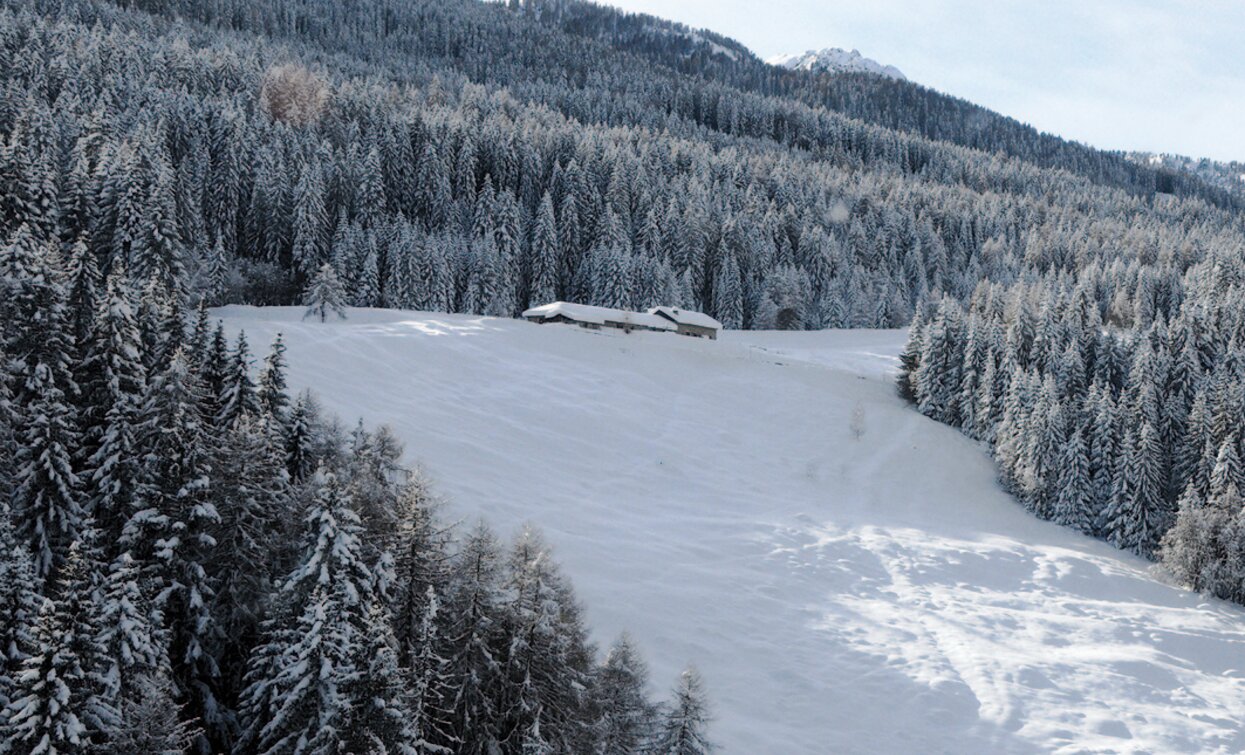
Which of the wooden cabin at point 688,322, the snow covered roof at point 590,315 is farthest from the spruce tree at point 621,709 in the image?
the wooden cabin at point 688,322

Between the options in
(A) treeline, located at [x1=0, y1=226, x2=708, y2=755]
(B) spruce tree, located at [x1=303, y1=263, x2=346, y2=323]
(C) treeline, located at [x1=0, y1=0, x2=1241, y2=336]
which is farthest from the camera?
(B) spruce tree, located at [x1=303, y1=263, x2=346, y2=323]

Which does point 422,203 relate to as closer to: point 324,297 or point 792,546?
point 324,297

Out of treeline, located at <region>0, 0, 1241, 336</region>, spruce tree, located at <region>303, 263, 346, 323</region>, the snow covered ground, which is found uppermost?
treeline, located at <region>0, 0, 1241, 336</region>

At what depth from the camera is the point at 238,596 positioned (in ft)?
93.9

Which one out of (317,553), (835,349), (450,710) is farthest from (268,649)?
(835,349)

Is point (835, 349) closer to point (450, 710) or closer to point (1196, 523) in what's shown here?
point (1196, 523)

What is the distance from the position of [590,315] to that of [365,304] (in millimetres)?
21221

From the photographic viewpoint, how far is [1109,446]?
61.6 meters

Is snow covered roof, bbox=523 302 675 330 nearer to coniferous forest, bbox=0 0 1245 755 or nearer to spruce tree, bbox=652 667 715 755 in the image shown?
coniferous forest, bbox=0 0 1245 755

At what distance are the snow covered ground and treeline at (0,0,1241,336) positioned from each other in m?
14.1

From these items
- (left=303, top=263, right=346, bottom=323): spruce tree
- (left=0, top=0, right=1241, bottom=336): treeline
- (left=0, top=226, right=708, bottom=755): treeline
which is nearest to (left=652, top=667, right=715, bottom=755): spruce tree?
(left=0, top=226, right=708, bottom=755): treeline

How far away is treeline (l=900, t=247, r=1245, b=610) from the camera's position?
182 feet

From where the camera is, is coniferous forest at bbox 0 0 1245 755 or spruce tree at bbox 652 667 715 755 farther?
spruce tree at bbox 652 667 715 755

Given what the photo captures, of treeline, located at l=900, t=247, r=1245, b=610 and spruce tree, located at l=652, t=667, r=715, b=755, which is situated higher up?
treeline, located at l=900, t=247, r=1245, b=610
